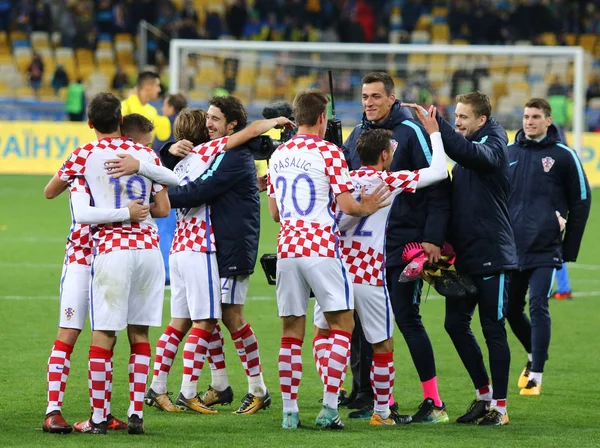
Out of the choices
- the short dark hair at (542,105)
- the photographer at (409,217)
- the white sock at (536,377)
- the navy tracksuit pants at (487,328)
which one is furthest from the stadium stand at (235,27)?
the navy tracksuit pants at (487,328)

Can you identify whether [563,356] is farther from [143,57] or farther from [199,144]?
[143,57]

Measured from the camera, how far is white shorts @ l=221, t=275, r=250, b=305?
7.40 m

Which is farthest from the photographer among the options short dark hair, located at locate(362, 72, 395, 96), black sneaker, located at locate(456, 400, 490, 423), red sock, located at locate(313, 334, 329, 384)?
red sock, located at locate(313, 334, 329, 384)

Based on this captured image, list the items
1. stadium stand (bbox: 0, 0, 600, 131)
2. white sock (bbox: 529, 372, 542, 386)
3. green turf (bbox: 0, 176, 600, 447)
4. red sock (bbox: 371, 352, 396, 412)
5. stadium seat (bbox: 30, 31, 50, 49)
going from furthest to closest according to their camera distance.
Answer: stadium seat (bbox: 30, 31, 50, 49), stadium stand (bbox: 0, 0, 600, 131), white sock (bbox: 529, 372, 542, 386), red sock (bbox: 371, 352, 396, 412), green turf (bbox: 0, 176, 600, 447)

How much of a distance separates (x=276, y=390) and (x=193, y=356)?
1.01 meters

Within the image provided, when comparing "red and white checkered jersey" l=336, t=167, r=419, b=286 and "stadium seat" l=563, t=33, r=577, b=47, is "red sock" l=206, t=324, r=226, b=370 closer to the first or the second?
"red and white checkered jersey" l=336, t=167, r=419, b=286

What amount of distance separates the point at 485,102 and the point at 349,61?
59.5ft

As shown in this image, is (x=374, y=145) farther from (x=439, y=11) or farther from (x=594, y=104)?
(x=439, y=11)

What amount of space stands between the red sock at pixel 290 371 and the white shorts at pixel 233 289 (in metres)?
0.70

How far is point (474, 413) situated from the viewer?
7273 mm

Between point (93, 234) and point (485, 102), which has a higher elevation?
point (485, 102)

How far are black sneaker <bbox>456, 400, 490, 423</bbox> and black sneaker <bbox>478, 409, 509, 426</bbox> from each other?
9 centimetres

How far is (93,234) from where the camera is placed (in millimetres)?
6625

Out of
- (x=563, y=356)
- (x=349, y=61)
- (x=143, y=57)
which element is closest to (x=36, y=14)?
(x=143, y=57)
